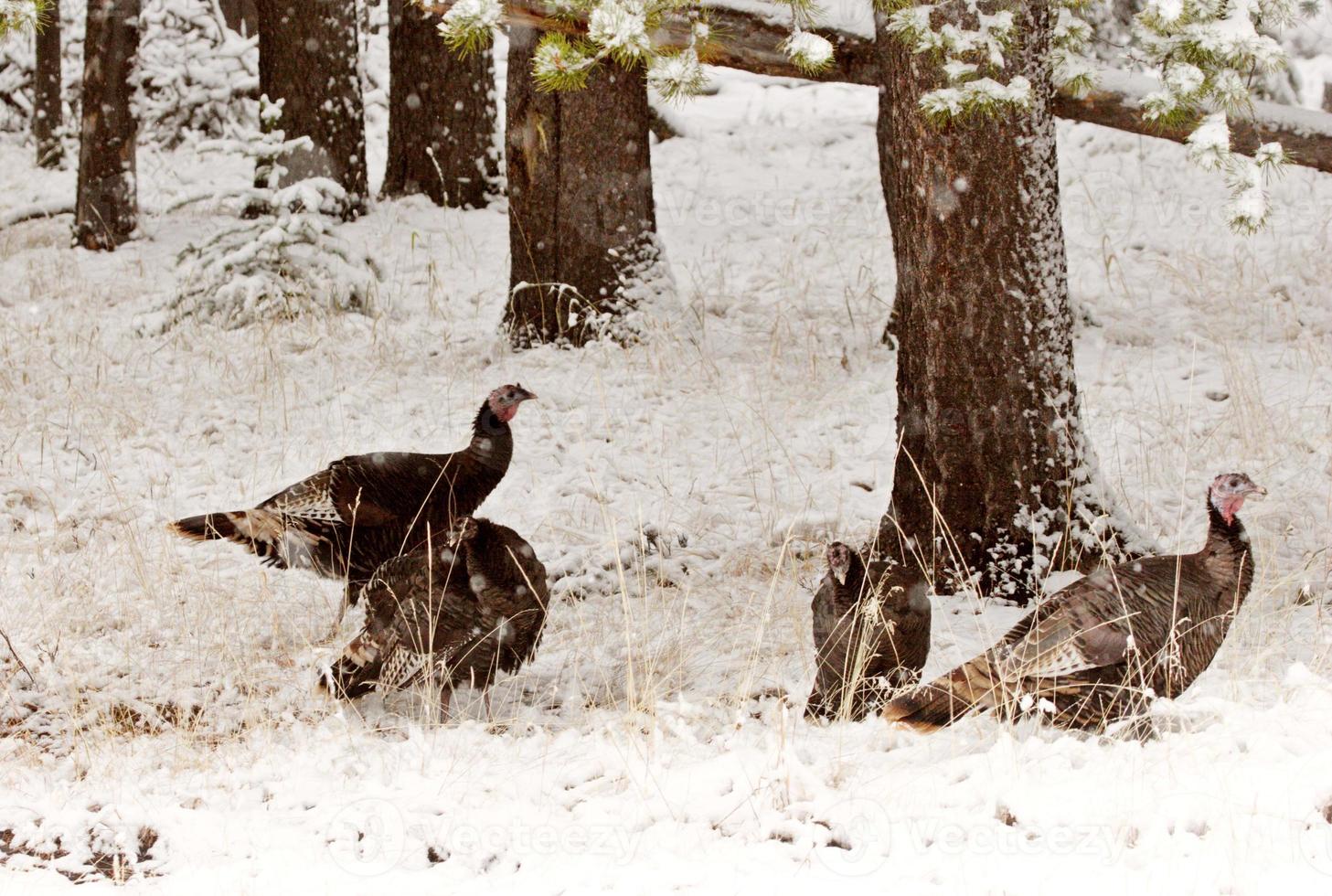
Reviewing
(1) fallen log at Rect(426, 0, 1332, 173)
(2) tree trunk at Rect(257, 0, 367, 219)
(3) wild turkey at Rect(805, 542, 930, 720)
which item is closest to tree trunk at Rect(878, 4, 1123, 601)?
(3) wild turkey at Rect(805, 542, 930, 720)

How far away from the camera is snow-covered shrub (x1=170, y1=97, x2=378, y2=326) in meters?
9.88

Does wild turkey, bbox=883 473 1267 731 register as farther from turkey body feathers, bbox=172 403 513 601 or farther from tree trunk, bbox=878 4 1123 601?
turkey body feathers, bbox=172 403 513 601

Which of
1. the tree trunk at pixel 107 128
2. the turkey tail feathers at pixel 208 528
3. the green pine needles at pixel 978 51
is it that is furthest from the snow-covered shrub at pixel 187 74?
the green pine needles at pixel 978 51

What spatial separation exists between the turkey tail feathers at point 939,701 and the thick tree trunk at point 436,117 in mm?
8517

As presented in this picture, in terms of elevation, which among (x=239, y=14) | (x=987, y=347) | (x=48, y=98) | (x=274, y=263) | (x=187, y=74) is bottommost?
(x=987, y=347)

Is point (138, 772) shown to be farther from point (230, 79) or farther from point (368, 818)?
point (230, 79)

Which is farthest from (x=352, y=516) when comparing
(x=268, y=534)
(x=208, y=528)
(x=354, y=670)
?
(x=354, y=670)

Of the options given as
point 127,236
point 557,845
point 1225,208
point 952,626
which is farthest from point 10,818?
point 127,236

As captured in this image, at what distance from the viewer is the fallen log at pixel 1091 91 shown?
7.58 m

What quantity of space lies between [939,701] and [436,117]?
942 cm

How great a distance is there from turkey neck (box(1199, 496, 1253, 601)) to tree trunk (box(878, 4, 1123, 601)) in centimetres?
84

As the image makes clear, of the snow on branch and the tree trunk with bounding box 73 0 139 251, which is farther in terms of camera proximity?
the tree trunk with bounding box 73 0 139 251

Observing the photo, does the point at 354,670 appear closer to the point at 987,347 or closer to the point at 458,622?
the point at 458,622

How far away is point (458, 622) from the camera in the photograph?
16.9 feet
